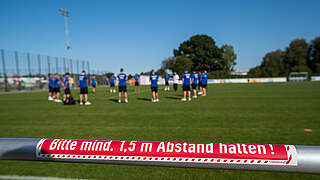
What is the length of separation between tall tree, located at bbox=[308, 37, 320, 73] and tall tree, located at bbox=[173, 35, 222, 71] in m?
29.0

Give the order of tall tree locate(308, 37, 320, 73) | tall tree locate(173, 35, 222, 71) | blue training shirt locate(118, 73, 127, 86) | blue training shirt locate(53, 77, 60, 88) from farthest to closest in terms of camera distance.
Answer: tall tree locate(173, 35, 222, 71)
tall tree locate(308, 37, 320, 73)
blue training shirt locate(53, 77, 60, 88)
blue training shirt locate(118, 73, 127, 86)

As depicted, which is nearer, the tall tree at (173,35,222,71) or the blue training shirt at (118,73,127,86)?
the blue training shirt at (118,73,127,86)

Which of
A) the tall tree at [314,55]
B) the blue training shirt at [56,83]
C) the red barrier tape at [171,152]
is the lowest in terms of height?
the red barrier tape at [171,152]

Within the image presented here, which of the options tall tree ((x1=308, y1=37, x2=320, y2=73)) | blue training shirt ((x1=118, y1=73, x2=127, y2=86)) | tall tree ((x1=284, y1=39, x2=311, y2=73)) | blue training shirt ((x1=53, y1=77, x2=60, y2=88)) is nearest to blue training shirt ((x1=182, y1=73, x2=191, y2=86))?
blue training shirt ((x1=118, y1=73, x2=127, y2=86))

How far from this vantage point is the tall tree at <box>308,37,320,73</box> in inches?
2405

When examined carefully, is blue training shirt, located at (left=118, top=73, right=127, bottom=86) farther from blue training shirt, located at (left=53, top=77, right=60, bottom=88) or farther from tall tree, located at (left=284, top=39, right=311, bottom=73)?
tall tree, located at (left=284, top=39, right=311, bottom=73)

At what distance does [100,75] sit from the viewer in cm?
5106

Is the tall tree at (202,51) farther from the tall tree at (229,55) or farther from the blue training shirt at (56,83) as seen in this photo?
the blue training shirt at (56,83)

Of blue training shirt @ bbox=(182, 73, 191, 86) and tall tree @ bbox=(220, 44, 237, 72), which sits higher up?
tall tree @ bbox=(220, 44, 237, 72)

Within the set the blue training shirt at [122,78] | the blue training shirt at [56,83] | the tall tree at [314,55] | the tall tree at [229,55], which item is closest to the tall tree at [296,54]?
the tall tree at [314,55]

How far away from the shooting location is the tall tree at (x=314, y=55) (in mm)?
61094

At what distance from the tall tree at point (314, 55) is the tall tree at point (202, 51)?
95.0 ft

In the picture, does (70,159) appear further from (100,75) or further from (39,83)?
(100,75)

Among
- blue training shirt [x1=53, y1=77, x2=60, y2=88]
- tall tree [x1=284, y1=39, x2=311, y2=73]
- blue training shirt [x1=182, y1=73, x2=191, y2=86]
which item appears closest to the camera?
blue training shirt [x1=182, y1=73, x2=191, y2=86]
